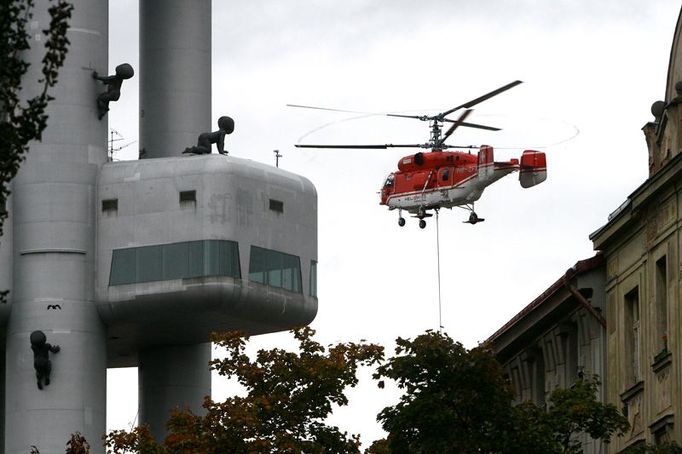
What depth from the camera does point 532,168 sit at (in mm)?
97875

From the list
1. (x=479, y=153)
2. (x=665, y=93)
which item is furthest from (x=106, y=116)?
(x=665, y=93)

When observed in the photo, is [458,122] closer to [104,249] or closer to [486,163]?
[486,163]

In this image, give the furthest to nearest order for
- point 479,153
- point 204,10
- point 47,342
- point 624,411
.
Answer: point 479,153 → point 204,10 → point 47,342 → point 624,411

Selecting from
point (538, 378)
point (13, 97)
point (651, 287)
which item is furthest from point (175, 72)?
point (13, 97)

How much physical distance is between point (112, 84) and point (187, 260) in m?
6.94

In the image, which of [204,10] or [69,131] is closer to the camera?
[69,131]

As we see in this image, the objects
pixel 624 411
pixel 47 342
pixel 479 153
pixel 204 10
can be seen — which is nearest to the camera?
pixel 624 411

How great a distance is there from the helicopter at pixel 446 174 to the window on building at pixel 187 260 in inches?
734

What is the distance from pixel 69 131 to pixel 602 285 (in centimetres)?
2586

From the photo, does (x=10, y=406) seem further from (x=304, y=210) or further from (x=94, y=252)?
(x=304, y=210)

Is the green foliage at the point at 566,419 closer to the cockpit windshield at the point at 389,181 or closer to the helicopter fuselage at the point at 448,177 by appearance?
the helicopter fuselage at the point at 448,177

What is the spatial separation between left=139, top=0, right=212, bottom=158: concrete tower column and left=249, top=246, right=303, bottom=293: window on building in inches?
280

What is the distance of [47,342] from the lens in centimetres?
8019

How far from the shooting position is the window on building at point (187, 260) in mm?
80438
